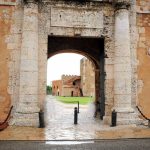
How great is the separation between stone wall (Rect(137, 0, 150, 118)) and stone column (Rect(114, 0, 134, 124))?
0.71 metres

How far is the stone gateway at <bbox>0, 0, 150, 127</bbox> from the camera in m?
12.9

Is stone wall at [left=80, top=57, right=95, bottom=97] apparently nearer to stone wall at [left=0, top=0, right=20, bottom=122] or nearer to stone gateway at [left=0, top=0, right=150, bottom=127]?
stone gateway at [left=0, top=0, right=150, bottom=127]

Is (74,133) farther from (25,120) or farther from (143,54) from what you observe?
(143,54)

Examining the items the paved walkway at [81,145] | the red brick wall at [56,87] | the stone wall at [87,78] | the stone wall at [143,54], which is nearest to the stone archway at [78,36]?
the stone wall at [143,54]

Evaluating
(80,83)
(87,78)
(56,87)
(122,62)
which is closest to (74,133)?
(122,62)

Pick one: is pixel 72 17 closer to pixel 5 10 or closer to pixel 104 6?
pixel 104 6

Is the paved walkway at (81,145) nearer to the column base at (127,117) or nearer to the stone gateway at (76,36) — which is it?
the column base at (127,117)

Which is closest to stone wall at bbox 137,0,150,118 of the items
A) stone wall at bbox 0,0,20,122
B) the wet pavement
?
the wet pavement

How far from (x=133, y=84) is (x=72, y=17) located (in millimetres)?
3467

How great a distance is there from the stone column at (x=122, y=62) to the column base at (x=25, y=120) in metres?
2.99

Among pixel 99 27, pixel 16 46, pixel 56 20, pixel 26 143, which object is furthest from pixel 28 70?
pixel 26 143

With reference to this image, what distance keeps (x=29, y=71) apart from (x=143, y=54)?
4.51m

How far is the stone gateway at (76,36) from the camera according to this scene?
12.9 metres

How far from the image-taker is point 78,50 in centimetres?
1656
